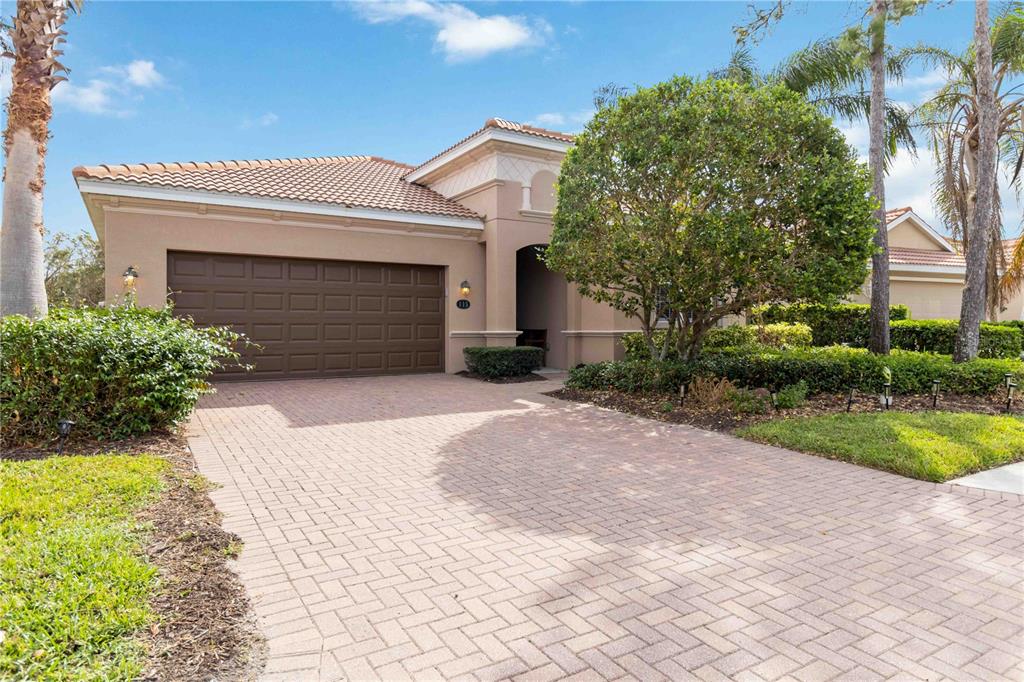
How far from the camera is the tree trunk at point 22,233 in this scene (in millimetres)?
7168

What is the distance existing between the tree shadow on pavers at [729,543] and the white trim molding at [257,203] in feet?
25.4

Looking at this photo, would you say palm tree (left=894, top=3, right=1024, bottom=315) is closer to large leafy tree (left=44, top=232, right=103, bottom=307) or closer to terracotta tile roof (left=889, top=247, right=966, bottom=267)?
terracotta tile roof (left=889, top=247, right=966, bottom=267)

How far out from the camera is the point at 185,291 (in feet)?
38.0

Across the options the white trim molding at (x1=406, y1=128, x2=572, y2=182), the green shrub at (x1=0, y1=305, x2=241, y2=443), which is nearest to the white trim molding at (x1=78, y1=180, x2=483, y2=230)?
the white trim molding at (x1=406, y1=128, x2=572, y2=182)

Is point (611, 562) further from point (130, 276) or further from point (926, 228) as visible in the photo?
point (926, 228)

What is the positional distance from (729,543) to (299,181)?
503 inches

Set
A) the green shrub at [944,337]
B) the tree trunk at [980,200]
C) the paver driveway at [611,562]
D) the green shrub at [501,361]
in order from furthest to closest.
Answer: the green shrub at [944,337]
the green shrub at [501,361]
the tree trunk at [980,200]
the paver driveway at [611,562]

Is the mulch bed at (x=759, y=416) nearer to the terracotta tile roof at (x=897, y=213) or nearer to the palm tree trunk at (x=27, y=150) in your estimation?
the palm tree trunk at (x=27, y=150)

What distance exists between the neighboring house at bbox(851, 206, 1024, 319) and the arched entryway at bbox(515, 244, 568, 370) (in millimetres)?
10294

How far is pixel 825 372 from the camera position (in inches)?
380

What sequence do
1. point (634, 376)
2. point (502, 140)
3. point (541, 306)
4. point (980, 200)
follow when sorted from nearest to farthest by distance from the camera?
point (634, 376)
point (980, 200)
point (502, 140)
point (541, 306)

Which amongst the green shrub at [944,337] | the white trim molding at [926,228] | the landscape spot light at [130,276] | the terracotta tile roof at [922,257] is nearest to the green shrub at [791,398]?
the green shrub at [944,337]

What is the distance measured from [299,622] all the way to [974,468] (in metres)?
6.44

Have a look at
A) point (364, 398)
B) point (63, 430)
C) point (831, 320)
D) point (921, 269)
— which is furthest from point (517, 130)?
point (921, 269)
